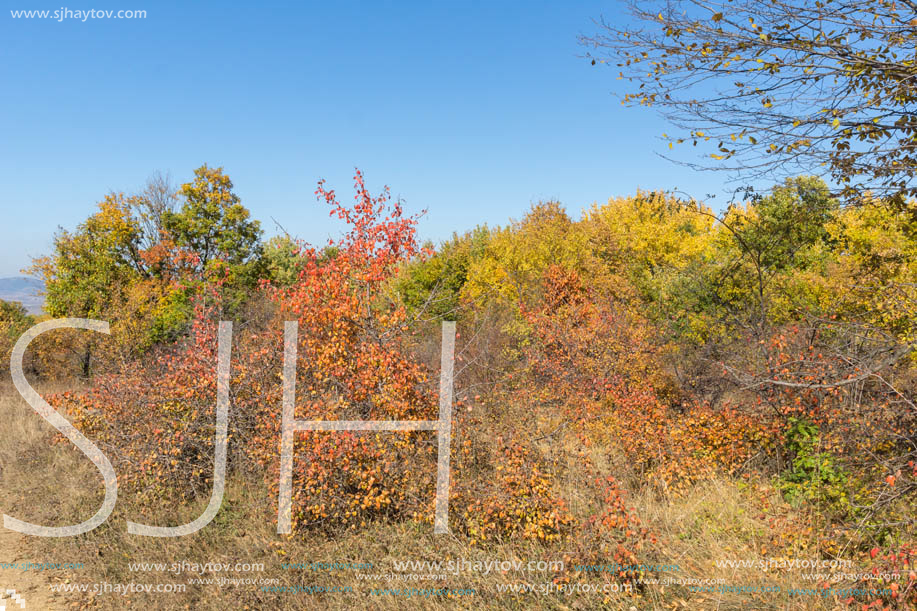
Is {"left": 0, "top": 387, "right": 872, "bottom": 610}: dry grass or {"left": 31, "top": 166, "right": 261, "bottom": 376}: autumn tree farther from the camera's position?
{"left": 31, "top": 166, "right": 261, "bottom": 376}: autumn tree

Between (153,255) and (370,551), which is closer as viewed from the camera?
(370,551)

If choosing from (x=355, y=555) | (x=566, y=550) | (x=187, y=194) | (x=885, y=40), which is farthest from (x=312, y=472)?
(x=187, y=194)

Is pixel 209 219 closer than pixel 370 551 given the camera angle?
No

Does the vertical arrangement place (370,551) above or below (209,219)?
below

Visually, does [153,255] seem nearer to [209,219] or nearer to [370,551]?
[209,219]

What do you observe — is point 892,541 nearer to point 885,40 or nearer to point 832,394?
point 832,394

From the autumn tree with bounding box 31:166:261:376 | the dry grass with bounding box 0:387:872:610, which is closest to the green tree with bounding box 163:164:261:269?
the autumn tree with bounding box 31:166:261:376

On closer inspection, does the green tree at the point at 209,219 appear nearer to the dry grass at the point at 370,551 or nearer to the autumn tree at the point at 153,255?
the autumn tree at the point at 153,255

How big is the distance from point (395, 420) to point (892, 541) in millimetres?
6157

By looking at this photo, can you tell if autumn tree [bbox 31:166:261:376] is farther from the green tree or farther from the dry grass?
the dry grass

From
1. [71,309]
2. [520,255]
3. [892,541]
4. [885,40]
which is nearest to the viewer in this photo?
[885,40]

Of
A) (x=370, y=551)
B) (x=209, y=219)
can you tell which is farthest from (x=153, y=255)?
(x=370, y=551)

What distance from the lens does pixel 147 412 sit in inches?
355

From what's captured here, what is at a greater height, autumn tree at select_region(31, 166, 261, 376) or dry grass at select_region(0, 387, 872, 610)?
autumn tree at select_region(31, 166, 261, 376)
